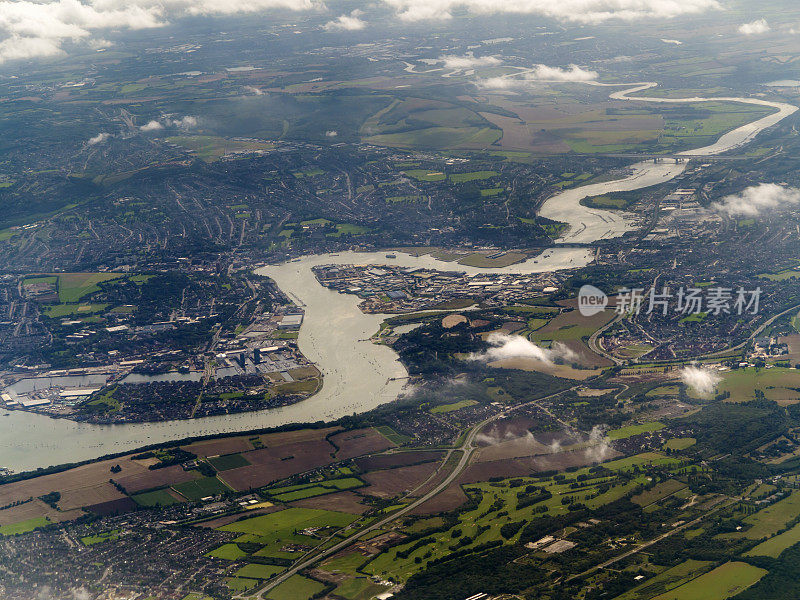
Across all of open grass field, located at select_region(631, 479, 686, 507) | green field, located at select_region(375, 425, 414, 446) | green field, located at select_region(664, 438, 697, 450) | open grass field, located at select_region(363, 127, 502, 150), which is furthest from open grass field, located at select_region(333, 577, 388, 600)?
open grass field, located at select_region(363, 127, 502, 150)

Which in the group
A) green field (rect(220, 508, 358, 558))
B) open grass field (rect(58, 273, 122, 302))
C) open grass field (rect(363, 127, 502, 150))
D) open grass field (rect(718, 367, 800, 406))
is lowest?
green field (rect(220, 508, 358, 558))

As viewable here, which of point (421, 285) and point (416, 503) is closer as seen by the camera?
point (416, 503)

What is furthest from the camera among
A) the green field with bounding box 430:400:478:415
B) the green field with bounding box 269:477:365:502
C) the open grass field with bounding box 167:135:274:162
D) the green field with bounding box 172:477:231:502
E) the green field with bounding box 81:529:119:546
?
the open grass field with bounding box 167:135:274:162

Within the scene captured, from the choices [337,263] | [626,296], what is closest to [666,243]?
[626,296]

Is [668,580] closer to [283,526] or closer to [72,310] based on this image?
[283,526]

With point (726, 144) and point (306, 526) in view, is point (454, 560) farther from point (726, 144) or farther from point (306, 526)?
point (726, 144)


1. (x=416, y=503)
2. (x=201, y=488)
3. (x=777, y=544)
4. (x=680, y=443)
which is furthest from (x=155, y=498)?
(x=777, y=544)

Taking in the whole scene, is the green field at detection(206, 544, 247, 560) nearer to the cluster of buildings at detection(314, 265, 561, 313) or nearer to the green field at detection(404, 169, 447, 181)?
the cluster of buildings at detection(314, 265, 561, 313)

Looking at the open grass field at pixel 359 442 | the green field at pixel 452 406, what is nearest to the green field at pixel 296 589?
the open grass field at pixel 359 442
